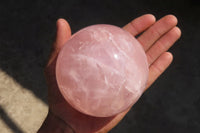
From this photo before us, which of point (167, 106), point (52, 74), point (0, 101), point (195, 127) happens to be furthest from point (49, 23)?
point (195, 127)

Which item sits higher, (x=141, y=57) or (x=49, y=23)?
(x=141, y=57)

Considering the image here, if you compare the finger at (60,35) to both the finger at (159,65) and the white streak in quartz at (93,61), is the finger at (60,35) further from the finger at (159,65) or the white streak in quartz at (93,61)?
the finger at (159,65)

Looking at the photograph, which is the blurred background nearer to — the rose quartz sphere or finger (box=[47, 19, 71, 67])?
finger (box=[47, 19, 71, 67])

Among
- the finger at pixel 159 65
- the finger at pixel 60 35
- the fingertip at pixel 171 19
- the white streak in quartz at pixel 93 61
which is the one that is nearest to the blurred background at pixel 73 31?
the finger at pixel 159 65

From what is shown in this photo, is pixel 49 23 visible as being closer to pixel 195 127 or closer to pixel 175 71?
pixel 175 71

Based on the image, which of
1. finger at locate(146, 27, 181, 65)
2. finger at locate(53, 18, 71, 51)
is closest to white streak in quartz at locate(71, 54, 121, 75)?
finger at locate(53, 18, 71, 51)
